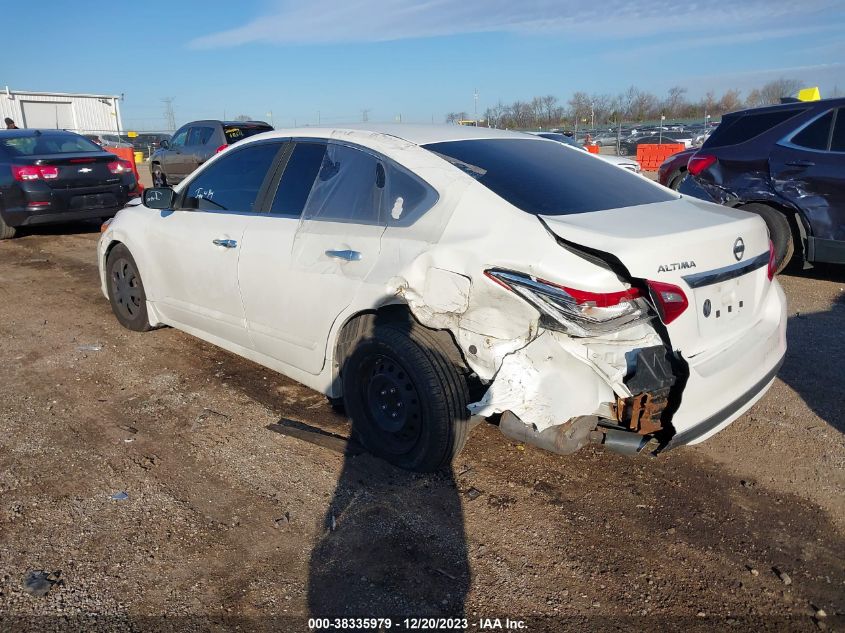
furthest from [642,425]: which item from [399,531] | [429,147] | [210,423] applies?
[210,423]

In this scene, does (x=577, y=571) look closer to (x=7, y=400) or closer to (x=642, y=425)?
(x=642, y=425)

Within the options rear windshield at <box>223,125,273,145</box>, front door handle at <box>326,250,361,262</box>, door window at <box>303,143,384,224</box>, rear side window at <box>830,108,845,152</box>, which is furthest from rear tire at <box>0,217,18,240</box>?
rear side window at <box>830,108,845,152</box>

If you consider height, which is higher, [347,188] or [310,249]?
[347,188]

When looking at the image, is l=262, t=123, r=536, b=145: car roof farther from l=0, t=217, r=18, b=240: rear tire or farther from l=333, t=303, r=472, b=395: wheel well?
l=0, t=217, r=18, b=240: rear tire

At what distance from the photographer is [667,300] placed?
279 centimetres

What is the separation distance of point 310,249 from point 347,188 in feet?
1.28

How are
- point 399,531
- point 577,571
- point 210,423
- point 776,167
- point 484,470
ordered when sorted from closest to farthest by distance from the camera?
point 577,571
point 399,531
point 484,470
point 210,423
point 776,167

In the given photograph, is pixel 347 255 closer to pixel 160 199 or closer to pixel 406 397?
pixel 406 397

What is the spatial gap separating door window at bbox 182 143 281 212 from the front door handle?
0.90 metres

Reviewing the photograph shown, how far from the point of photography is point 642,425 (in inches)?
115

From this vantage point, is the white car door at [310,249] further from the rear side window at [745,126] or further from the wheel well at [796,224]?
the rear side window at [745,126]

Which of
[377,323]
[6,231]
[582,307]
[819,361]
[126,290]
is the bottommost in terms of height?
[819,361]

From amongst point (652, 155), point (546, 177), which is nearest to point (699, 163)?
point (546, 177)

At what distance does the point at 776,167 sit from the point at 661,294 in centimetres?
491
